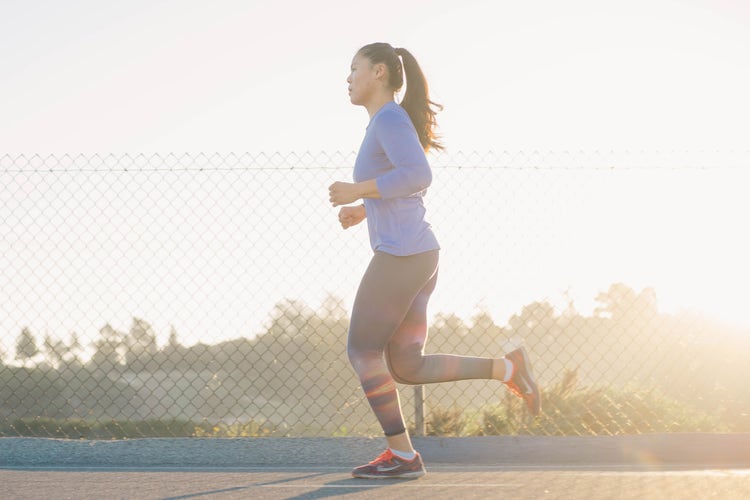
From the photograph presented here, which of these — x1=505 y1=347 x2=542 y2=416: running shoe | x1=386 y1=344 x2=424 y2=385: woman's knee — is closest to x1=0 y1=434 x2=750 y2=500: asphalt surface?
x1=505 y1=347 x2=542 y2=416: running shoe

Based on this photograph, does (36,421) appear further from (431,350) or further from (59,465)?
(431,350)

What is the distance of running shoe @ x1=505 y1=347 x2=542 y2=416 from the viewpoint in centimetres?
404

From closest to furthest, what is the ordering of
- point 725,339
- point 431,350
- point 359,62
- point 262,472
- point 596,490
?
point 596,490 < point 359,62 < point 262,472 < point 431,350 < point 725,339

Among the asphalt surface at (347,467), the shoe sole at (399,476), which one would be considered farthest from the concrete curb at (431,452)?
the shoe sole at (399,476)

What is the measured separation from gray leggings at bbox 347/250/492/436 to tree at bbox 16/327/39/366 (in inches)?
112

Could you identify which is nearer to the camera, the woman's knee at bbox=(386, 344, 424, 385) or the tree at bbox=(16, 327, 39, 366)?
the woman's knee at bbox=(386, 344, 424, 385)

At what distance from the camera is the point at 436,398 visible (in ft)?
18.0

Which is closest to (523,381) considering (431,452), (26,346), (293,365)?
(431,452)

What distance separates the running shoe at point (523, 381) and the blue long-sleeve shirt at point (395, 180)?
0.68m

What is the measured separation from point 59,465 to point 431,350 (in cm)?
233

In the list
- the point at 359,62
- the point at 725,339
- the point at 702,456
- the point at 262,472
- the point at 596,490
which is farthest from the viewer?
the point at 725,339

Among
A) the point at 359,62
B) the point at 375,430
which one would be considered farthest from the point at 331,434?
the point at 359,62

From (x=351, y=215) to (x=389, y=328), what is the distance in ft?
1.72

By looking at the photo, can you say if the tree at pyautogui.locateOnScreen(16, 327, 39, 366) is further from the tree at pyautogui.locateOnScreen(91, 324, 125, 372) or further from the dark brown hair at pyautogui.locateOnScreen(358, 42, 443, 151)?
the dark brown hair at pyautogui.locateOnScreen(358, 42, 443, 151)
